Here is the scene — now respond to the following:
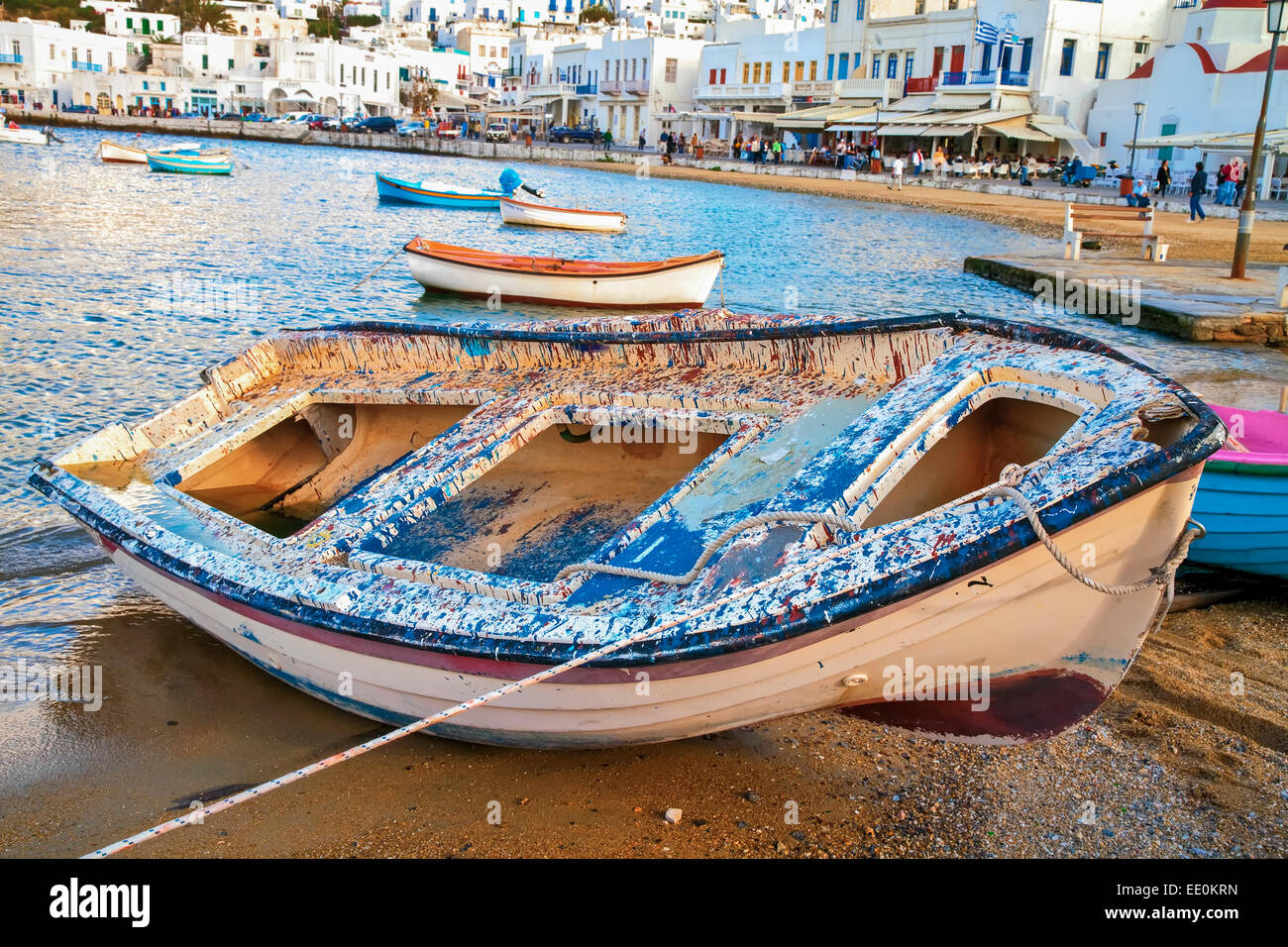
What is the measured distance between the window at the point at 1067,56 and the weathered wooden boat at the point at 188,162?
35814mm

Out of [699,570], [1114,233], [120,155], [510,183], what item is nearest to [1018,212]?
[1114,233]

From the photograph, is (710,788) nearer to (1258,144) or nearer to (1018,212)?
(1258,144)

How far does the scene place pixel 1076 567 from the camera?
3.51 meters

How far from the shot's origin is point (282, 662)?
4621mm

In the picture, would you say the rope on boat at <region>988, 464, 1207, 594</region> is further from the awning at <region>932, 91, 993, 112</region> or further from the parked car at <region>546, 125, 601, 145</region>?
the parked car at <region>546, 125, 601, 145</region>

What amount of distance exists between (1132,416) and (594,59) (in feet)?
264

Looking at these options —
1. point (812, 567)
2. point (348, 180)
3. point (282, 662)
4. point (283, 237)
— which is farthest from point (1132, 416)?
point (348, 180)

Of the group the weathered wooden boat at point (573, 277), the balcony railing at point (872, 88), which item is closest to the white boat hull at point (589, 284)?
the weathered wooden boat at point (573, 277)

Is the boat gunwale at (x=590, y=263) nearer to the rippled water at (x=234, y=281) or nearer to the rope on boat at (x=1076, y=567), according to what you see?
the rippled water at (x=234, y=281)

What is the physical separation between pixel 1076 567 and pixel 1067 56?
4863 centimetres

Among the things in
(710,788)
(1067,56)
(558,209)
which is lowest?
(710,788)

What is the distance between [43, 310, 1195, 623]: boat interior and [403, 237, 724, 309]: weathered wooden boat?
946 cm

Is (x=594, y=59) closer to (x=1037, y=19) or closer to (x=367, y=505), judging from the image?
(x=1037, y=19)

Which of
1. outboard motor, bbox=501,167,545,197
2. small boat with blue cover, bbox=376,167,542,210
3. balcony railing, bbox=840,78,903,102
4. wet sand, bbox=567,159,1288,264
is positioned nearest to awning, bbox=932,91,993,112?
balcony railing, bbox=840,78,903,102
